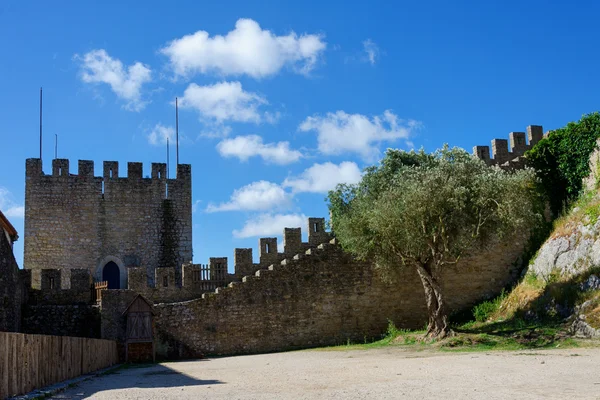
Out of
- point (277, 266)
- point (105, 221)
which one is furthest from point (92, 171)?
point (277, 266)

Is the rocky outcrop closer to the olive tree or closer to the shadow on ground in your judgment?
the olive tree

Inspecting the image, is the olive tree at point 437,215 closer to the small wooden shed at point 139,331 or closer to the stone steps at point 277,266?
the stone steps at point 277,266

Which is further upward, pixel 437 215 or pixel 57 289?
pixel 437 215

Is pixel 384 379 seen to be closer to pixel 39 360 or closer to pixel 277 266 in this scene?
pixel 39 360

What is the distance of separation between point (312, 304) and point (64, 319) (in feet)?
29.6

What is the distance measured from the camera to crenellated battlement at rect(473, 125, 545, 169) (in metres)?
29.9

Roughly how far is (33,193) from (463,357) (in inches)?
853

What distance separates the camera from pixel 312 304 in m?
25.0

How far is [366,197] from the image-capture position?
2417 centimetres

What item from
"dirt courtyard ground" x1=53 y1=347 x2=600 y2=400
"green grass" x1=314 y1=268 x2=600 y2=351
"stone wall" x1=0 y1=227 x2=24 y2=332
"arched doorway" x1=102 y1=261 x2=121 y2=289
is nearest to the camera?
"dirt courtyard ground" x1=53 y1=347 x2=600 y2=400

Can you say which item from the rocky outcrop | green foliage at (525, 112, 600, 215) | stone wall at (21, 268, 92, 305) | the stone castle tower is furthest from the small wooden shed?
green foliage at (525, 112, 600, 215)

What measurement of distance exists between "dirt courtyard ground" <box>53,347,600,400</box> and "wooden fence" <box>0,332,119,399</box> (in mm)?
675

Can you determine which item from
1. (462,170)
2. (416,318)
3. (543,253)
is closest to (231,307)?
(416,318)

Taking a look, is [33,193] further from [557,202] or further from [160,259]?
[557,202]
